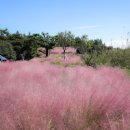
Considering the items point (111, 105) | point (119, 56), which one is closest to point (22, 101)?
point (111, 105)

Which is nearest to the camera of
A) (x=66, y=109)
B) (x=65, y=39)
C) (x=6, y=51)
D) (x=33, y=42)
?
(x=66, y=109)

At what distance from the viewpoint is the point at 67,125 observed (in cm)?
528

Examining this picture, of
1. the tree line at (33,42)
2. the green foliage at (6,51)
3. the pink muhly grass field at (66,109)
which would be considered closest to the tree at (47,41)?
the tree line at (33,42)

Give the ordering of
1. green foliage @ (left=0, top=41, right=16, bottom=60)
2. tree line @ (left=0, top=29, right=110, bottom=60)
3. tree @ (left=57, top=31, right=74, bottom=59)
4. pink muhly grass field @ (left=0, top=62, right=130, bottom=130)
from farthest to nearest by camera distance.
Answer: tree @ (left=57, top=31, right=74, bottom=59) → tree line @ (left=0, top=29, right=110, bottom=60) → green foliage @ (left=0, top=41, right=16, bottom=60) → pink muhly grass field @ (left=0, top=62, right=130, bottom=130)

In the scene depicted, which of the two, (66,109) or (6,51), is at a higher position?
(66,109)

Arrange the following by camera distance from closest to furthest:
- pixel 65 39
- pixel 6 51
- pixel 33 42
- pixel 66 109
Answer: pixel 66 109, pixel 6 51, pixel 33 42, pixel 65 39

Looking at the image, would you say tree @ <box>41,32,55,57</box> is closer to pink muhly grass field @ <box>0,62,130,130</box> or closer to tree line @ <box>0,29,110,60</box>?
tree line @ <box>0,29,110,60</box>

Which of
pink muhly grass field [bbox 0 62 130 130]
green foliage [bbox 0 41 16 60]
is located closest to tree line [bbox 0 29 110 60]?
green foliage [bbox 0 41 16 60]

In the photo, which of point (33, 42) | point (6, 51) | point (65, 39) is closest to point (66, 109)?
point (6, 51)

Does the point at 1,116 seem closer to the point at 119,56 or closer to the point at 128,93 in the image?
the point at 128,93

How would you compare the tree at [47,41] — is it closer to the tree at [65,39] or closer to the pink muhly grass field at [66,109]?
the tree at [65,39]

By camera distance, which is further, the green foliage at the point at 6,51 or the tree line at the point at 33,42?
the tree line at the point at 33,42

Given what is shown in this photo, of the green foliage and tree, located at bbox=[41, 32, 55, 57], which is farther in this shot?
tree, located at bbox=[41, 32, 55, 57]

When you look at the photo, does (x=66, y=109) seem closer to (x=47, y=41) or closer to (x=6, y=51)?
(x=6, y=51)
